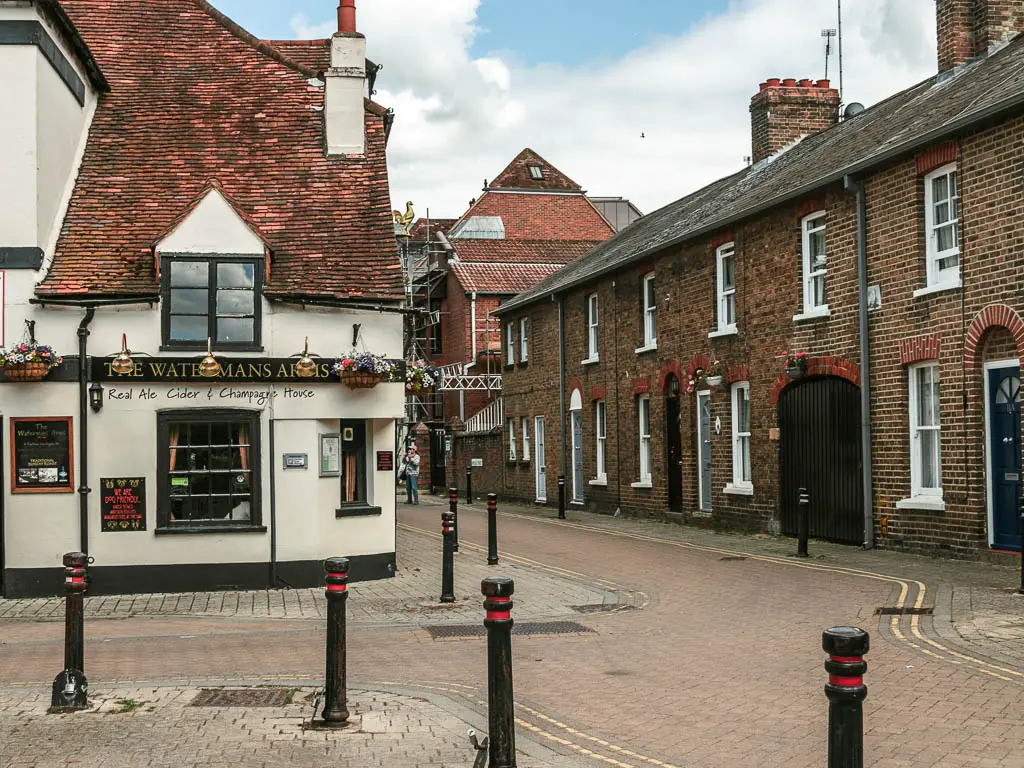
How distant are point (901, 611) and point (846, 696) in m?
8.30

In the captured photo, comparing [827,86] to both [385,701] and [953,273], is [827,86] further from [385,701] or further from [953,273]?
[385,701]

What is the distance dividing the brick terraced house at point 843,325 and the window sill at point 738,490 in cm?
4

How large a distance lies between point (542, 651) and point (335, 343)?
6651 mm

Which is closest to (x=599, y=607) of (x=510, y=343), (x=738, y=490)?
(x=738, y=490)

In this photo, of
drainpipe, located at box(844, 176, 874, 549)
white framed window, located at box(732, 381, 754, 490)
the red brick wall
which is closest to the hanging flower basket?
drainpipe, located at box(844, 176, 874, 549)

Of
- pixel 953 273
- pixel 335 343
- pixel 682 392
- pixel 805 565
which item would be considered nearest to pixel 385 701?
pixel 335 343

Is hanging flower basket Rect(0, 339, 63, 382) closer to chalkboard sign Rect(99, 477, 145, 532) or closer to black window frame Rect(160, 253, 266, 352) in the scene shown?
black window frame Rect(160, 253, 266, 352)

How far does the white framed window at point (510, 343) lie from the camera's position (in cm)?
3921

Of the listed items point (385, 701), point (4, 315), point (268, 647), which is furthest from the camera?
point (4, 315)

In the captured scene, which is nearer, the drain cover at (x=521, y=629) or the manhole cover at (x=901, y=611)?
the drain cover at (x=521, y=629)

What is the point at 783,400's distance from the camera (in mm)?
21906

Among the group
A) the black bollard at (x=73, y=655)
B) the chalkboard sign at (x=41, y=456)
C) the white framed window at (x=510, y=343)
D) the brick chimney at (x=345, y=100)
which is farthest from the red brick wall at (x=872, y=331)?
the black bollard at (x=73, y=655)

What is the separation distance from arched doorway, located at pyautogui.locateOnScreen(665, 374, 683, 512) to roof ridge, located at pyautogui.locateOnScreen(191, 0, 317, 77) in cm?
1121

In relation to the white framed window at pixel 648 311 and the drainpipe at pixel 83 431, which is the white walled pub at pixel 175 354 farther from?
the white framed window at pixel 648 311
